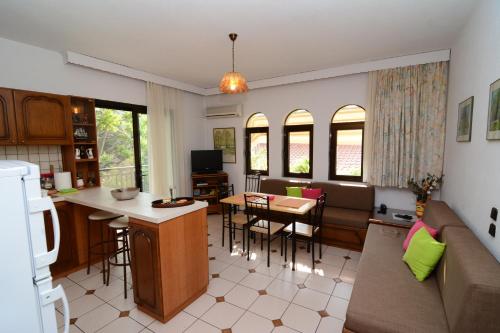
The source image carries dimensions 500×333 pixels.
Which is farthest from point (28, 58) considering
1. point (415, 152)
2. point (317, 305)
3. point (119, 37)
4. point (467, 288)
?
point (415, 152)

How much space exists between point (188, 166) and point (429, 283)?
14.9 feet

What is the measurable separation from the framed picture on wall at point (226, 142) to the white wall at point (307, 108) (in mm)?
109

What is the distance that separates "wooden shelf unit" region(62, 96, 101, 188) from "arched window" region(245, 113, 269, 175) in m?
2.86

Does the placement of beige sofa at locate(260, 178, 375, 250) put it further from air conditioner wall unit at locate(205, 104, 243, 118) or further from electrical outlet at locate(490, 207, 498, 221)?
air conditioner wall unit at locate(205, 104, 243, 118)

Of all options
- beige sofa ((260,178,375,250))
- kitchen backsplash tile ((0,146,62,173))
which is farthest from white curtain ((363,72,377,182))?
kitchen backsplash tile ((0,146,62,173))

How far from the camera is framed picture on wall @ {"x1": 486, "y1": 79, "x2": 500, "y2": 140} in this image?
5.53ft

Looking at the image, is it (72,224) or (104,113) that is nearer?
(72,224)

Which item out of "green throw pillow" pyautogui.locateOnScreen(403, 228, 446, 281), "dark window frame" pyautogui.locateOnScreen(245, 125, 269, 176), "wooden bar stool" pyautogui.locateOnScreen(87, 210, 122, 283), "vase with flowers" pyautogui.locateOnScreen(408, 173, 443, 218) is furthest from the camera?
"dark window frame" pyautogui.locateOnScreen(245, 125, 269, 176)

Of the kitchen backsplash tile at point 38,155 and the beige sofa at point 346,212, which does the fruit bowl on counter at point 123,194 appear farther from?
the beige sofa at point 346,212

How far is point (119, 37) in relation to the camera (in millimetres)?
2855

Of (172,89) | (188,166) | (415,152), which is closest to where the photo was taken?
(415,152)

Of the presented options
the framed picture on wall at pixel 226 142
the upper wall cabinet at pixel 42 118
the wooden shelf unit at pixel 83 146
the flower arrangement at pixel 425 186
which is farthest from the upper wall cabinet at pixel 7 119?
the flower arrangement at pixel 425 186

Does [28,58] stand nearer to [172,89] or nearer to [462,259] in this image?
[172,89]

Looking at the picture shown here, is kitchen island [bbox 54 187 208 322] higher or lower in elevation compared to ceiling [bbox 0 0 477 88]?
lower
